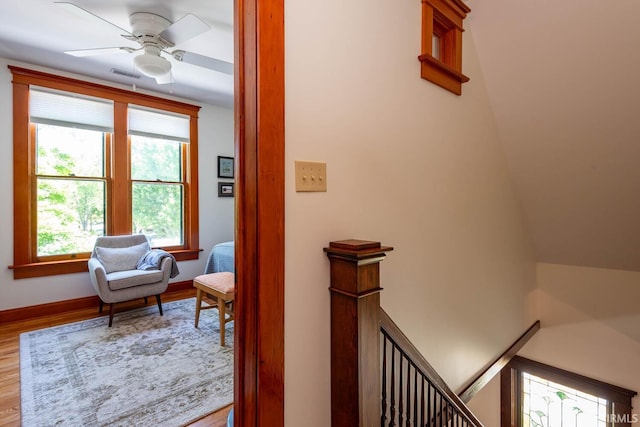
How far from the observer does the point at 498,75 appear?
2322mm

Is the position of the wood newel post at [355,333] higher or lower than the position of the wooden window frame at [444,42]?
lower

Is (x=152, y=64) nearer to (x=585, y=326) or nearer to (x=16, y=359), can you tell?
(x=16, y=359)

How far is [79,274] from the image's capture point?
144 inches

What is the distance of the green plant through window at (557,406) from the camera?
3.34 m

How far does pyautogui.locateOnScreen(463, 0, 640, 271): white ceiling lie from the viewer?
188 cm

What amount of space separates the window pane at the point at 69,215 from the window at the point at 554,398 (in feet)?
17.2

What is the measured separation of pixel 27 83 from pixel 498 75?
4.58 metres

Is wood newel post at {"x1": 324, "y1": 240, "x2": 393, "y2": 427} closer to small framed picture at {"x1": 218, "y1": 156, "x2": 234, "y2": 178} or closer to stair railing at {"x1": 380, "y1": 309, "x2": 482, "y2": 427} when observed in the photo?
stair railing at {"x1": 380, "y1": 309, "x2": 482, "y2": 427}

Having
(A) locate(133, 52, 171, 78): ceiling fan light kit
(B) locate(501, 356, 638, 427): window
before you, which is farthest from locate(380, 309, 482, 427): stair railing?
(A) locate(133, 52, 171, 78): ceiling fan light kit

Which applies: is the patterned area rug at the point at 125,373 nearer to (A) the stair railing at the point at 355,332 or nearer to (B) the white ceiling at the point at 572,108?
(A) the stair railing at the point at 355,332

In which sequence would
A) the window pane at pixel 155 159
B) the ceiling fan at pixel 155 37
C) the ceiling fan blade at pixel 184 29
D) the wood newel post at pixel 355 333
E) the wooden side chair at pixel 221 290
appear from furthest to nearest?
the window pane at pixel 155 159 → the wooden side chair at pixel 221 290 → the ceiling fan at pixel 155 37 → the ceiling fan blade at pixel 184 29 → the wood newel post at pixel 355 333

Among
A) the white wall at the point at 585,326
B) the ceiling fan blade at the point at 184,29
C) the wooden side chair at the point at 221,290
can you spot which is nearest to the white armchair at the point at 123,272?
the wooden side chair at the point at 221,290

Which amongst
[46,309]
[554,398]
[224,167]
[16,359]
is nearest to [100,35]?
[224,167]

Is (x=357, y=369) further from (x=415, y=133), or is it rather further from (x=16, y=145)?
(x=16, y=145)
